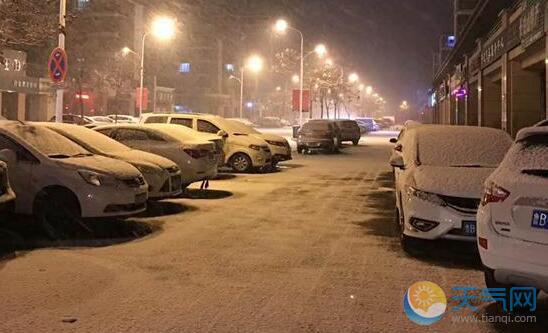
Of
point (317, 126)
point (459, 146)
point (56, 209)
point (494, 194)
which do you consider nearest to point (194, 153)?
point (56, 209)

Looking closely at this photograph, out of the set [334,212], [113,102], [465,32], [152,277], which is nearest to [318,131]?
[465,32]

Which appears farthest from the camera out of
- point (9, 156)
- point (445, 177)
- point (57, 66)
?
point (57, 66)

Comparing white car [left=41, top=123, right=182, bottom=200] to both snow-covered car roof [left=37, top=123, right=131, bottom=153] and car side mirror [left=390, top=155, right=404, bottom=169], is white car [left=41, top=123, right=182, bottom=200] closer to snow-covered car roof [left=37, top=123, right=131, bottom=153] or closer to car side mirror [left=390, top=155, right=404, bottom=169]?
snow-covered car roof [left=37, top=123, right=131, bottom=153]

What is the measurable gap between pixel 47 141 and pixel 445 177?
5.66m

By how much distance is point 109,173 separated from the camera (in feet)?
28.0

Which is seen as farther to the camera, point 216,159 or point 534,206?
point 216,159

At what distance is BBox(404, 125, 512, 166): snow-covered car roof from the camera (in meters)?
8.46

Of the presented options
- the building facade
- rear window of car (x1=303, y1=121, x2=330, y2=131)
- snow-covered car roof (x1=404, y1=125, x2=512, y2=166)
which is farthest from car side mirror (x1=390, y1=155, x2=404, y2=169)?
rear window of car (x1=303, y1=121, x2=330, y2=131)

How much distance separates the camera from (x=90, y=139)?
1043 cm

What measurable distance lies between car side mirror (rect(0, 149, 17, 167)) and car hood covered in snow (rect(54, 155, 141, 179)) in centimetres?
54

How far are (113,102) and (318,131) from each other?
3928 cm

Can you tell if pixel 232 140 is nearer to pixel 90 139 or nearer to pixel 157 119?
pixel 157 119

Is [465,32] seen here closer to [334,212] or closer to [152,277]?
[334,212]

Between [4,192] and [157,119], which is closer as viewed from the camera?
[4,192]
